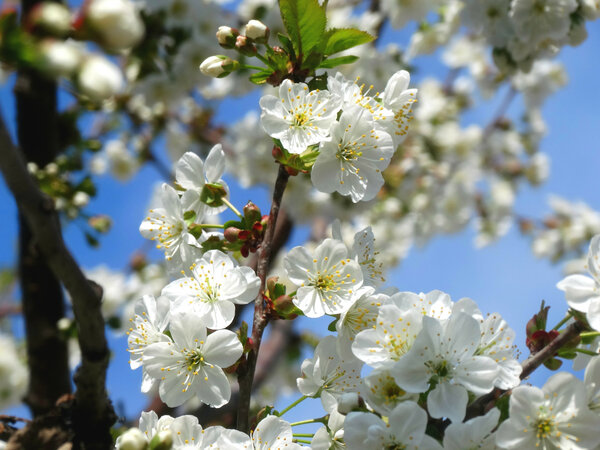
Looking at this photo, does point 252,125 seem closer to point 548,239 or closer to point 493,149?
point 493,149

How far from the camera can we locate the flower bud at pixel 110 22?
741 mm

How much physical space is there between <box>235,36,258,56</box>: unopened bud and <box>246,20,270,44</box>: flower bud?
0.04 feet

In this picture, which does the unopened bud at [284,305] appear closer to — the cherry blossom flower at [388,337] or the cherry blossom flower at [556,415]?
the cherry blossom flower at [388,337]

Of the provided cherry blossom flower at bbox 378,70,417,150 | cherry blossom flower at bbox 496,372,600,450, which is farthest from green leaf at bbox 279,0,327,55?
cherry blossom flower at bbox 496,372,600,450

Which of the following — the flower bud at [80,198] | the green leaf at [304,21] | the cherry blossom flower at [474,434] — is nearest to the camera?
the cherry blossom flower at [474,434]

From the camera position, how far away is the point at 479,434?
97cm

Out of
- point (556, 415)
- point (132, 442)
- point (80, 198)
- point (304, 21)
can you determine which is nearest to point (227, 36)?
point (304, 21)

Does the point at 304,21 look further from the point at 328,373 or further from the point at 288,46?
the point at 328,373

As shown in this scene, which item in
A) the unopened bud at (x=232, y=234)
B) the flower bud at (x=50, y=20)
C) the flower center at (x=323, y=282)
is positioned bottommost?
the flower bud at (x=50, y=20)

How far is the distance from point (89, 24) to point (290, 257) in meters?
0.67

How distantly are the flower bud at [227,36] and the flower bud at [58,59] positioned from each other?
2.37ft

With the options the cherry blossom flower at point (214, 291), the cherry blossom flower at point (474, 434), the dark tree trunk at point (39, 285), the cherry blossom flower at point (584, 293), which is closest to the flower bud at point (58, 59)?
the cherry blossom flower at point (214, 291)

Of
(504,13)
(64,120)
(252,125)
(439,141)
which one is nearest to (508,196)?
(439,141)

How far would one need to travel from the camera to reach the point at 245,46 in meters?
1.38
